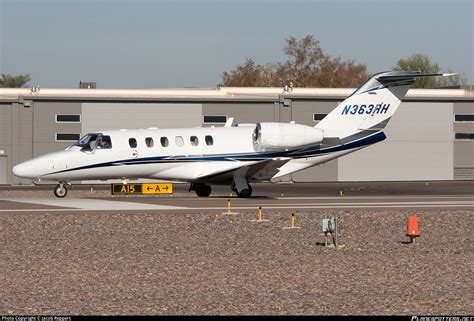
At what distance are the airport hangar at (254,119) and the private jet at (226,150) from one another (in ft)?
72.7

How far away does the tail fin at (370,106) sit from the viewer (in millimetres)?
40000

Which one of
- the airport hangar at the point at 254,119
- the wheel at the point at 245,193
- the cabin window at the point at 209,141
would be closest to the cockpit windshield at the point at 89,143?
the cabin window at the point at 209,141

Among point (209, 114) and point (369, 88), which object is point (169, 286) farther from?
point (209, 114)

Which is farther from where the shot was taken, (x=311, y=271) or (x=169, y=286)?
(x=311, y=271)

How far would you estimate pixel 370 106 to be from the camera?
4009 cm

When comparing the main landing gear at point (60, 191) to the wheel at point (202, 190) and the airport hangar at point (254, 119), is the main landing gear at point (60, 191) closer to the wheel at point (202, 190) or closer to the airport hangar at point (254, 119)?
the wheel at point (202, 190)

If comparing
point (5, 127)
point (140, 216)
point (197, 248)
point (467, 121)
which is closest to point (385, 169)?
point (467, 121)

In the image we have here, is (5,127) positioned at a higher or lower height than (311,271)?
higher

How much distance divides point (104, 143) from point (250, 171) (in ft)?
18.0

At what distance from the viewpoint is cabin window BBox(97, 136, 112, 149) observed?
37.8 metres

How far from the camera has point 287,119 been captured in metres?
63.7

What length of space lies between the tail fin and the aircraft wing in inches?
121

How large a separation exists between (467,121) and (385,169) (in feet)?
20.8

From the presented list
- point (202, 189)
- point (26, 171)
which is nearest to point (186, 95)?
point (202, 189)
